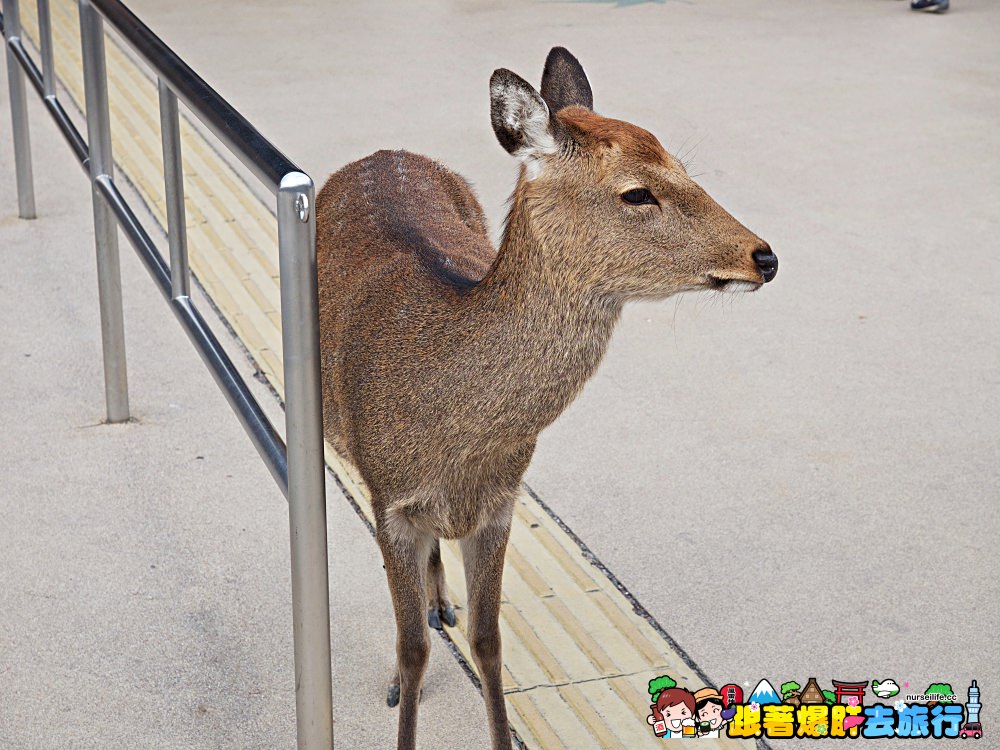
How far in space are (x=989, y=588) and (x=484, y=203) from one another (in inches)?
106

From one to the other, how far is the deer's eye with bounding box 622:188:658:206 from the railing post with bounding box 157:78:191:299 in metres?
0.90

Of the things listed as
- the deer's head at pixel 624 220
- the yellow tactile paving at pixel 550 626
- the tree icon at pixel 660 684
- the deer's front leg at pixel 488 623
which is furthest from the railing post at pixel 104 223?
the tree icon at pixel 660 684

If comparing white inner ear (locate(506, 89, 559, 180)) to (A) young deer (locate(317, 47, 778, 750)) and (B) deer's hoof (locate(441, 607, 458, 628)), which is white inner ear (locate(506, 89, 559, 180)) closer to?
(A) young deer (locate(317, 47, 778, 750))

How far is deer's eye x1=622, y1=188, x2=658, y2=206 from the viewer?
2.17m

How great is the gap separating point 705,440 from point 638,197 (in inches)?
65.4

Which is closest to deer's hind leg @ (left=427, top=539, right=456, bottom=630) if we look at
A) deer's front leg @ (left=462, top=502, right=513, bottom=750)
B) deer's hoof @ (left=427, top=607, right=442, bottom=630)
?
deer's hoof @ (left=427, top=607, right=442, bottom=630)

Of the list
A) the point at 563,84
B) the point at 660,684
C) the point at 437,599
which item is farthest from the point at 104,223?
the point at 660,684

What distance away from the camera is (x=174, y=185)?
261cm

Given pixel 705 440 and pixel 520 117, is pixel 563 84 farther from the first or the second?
pixel 705 440

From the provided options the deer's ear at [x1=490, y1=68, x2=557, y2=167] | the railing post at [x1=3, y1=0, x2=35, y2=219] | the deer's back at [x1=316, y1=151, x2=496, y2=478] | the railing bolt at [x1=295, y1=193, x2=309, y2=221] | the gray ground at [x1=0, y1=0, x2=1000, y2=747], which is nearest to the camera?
the railing bolt at [x1=295, y1=193, x2=309, y2=221]

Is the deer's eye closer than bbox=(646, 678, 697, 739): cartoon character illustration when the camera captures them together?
Yes

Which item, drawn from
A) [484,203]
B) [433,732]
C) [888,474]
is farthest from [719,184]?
[433,732]

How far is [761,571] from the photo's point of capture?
10.3 ft

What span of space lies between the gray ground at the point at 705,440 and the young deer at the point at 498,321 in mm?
473
